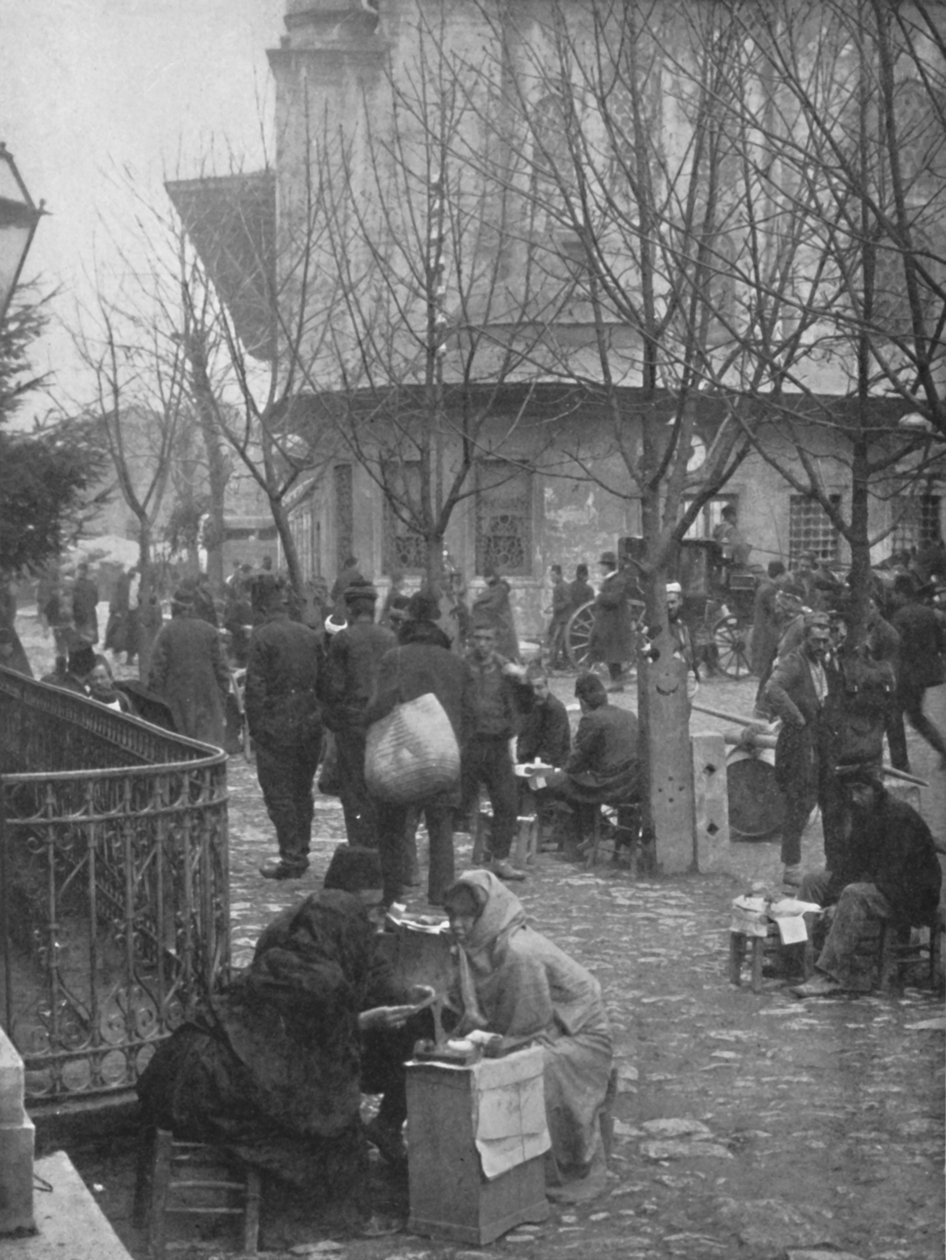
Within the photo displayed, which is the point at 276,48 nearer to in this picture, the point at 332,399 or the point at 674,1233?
the point at 332,399

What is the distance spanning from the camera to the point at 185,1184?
5.71 m

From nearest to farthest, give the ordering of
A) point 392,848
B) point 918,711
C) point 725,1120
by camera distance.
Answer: point 725,1120 < point 392,848 < point 918,711

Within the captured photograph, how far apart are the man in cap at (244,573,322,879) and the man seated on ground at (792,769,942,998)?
12.4 ft

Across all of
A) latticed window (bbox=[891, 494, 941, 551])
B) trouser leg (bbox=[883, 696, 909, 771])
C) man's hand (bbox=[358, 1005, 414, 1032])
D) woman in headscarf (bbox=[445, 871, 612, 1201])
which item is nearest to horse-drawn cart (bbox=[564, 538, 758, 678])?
latticed window (bbox=[891, 494, 941, 551])

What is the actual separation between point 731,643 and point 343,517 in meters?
9.88

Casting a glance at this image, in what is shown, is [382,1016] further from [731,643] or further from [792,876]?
[731,643]

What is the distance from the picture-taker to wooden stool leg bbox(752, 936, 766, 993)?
908 cm

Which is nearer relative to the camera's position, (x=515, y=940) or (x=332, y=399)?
(x=515, y=940)

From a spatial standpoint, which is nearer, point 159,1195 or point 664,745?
point 159,1195

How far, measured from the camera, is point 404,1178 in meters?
6.19

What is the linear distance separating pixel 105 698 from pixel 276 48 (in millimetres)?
13260

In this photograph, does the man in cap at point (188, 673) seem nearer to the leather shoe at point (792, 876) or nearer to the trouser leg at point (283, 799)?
the trouser leg at point (283, 799)

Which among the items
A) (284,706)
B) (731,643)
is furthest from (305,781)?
(731,643)

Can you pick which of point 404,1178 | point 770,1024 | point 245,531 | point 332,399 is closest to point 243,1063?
point 404,1178
